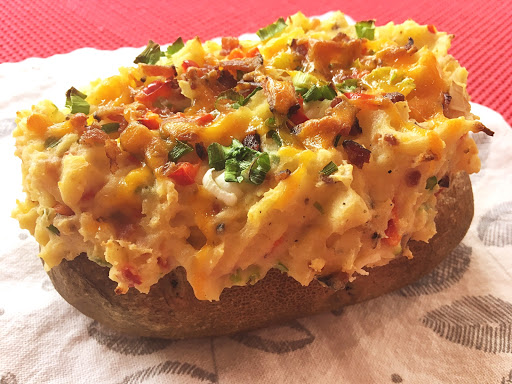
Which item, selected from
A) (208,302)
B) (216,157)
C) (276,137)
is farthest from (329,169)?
(208,302)

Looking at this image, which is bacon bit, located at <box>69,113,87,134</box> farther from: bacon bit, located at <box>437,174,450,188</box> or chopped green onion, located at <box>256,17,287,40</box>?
bacon bit, located at <box>437,174,450,188</box>

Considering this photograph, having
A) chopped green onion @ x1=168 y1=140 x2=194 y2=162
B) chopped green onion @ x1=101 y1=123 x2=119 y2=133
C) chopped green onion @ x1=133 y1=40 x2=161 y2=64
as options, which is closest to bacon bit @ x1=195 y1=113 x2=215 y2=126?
chopped green onion @ x1=168 y1=140 x2=194 y2=162

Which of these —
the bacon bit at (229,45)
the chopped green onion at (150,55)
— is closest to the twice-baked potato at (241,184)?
the chopped green onion at (150,55)

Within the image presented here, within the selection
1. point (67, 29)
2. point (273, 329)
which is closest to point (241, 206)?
point (273, 329)

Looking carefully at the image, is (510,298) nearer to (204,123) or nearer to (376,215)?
(376,215)

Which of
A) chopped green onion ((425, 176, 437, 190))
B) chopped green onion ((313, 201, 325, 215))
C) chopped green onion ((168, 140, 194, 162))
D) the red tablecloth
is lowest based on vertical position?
the red tablecloth

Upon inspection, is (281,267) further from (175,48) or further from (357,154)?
(175,48)

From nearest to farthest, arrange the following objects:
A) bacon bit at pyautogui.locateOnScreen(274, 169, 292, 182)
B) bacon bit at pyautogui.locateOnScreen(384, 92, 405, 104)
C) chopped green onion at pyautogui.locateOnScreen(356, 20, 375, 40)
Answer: bacon bit at pyautogui.locateOnScreen(274, 169, 292, 182)
bacon bit at pyautogui.locateOnScreen(384, 92, 405, 104)
chopped green onion at pyautogui.locateOnScreen(356, 20, 375, 40)
